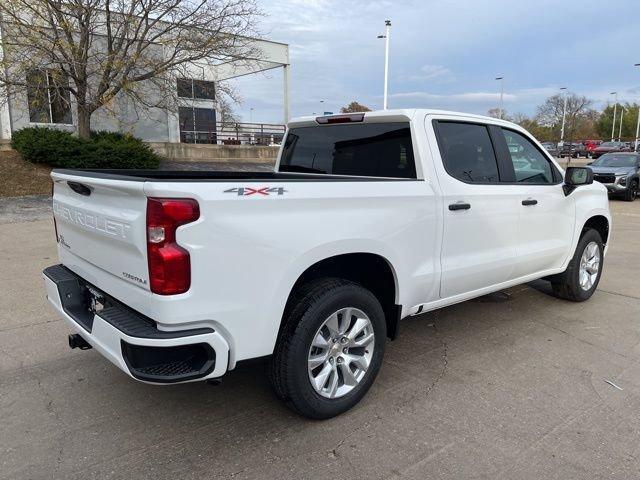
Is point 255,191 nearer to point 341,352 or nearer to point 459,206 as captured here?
point 341,352

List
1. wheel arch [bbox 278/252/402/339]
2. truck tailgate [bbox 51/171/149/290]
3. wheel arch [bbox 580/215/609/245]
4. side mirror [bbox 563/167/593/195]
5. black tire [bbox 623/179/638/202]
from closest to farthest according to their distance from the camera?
truck tailgate [bbox 51/171/149/290]
wheel arch [bbox 278/252/402/339]
side mirror [bbox 563/167/593/195]
wheel arch [bbox 580/215/609/245]
black tire [bbox 623/179/638/202]

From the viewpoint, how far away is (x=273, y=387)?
9.57 ft

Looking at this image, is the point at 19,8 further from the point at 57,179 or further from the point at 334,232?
the point at 334,232

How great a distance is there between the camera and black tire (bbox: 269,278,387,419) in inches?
110

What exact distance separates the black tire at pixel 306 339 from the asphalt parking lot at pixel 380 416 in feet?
0.44

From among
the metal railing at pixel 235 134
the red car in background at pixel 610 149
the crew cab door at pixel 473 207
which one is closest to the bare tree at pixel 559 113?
the red car in background at pixel 610 149

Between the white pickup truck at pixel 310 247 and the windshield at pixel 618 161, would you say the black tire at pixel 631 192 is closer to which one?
the windshield at pixel 618 161

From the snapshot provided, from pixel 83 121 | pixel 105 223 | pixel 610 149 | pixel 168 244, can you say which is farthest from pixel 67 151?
pixel 610 149

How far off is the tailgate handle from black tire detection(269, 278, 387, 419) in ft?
4.36

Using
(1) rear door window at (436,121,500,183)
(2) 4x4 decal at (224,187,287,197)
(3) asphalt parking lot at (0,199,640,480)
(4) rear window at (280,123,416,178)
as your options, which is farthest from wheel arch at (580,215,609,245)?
(2) 4x4 decal at (224,187,287,197)

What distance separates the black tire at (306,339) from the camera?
2.79 meters

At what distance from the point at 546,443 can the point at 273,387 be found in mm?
1579

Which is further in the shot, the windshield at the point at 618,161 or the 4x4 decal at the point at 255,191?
the windshield at the point at 618,161

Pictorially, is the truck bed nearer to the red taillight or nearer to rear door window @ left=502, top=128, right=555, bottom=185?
the red taillight
